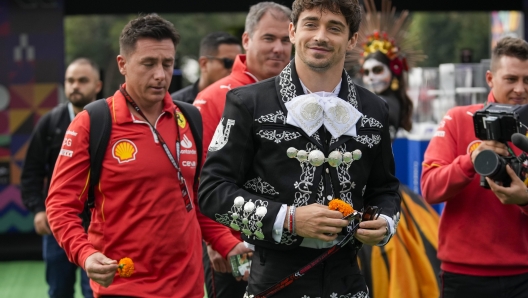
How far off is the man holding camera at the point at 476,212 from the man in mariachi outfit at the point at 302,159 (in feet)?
3.80

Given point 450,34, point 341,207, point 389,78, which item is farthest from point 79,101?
point 450,34

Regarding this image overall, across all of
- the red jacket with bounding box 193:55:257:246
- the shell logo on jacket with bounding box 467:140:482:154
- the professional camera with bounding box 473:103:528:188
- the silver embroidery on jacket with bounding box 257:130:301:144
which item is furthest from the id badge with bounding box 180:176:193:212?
the shell logo on jacket with bounding box 467:140:482:154

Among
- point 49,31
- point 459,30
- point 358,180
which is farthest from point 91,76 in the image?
point 459,30

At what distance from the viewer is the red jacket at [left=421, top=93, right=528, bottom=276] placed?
4387 mm

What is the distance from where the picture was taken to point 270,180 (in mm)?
3225

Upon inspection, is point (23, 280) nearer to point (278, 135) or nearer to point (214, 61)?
point (214, 61)

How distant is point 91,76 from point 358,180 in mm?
3886

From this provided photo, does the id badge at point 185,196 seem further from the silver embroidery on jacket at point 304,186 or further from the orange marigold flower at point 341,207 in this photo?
the orange marigold flower at point 341,207

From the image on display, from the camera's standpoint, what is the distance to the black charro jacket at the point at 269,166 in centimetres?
315

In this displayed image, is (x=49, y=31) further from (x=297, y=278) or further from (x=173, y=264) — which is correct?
(x=297, y=278)

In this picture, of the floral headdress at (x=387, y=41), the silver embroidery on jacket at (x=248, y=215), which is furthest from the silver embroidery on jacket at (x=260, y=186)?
the floral headdress at (x=387, y=41)

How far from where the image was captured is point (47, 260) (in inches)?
251

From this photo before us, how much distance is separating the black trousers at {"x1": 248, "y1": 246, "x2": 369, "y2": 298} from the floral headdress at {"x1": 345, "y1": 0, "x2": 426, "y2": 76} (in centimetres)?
413

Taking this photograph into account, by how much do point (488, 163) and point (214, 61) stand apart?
4.21 metres
